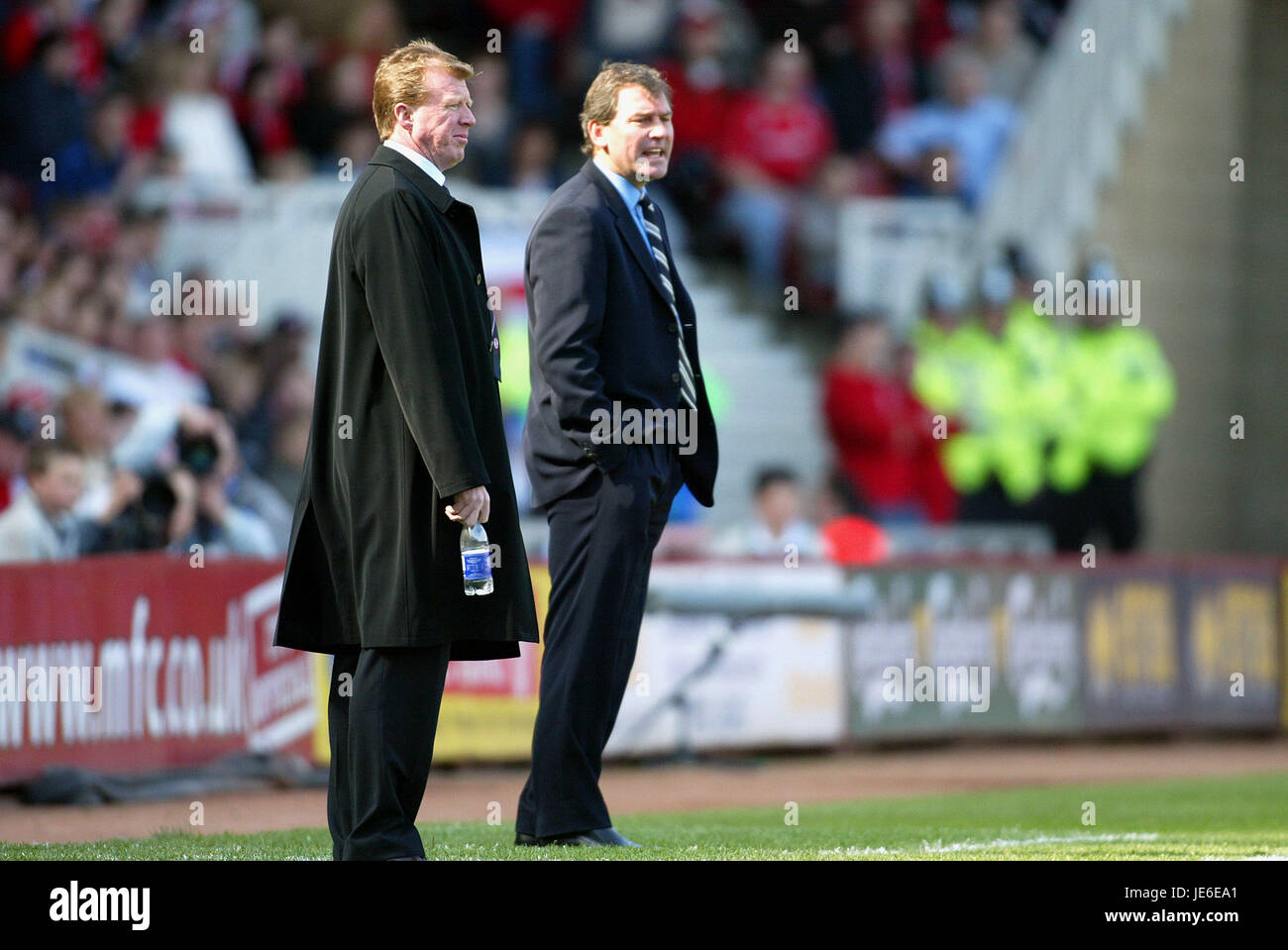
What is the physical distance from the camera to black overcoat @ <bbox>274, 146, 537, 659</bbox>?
6070mm

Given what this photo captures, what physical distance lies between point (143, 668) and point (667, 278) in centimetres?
470

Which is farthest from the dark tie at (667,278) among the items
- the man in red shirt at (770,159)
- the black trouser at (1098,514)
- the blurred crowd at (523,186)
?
the man in red shirt at (770,159)

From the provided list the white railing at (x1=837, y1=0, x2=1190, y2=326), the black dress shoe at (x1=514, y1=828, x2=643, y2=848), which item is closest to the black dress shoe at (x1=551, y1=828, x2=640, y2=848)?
the black dress shoe at (x1=514, y1=828, x2=643, y2=848)

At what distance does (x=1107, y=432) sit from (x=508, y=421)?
4647mm

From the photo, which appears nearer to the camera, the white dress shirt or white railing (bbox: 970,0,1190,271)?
the white dress shirt

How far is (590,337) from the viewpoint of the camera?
704cm

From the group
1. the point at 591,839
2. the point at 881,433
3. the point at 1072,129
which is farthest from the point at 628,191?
the point at 1072,129

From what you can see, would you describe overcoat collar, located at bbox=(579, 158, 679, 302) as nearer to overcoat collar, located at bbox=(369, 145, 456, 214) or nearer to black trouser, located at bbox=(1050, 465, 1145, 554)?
overcoat collar, located at bbox=(369, 145, 456, 214)

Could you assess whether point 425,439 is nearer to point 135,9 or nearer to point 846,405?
point 846,405

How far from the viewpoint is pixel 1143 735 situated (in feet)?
50.1

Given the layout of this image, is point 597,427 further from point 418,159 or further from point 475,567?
point 418,159

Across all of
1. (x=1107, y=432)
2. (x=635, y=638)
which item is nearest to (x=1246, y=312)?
(x=1107, y=432)

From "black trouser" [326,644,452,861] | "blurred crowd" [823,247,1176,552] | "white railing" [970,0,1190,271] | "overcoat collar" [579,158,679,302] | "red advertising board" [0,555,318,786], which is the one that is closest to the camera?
"black trouser" [326,644,452,861]

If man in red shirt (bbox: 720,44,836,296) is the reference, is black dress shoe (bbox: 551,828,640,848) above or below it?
below
